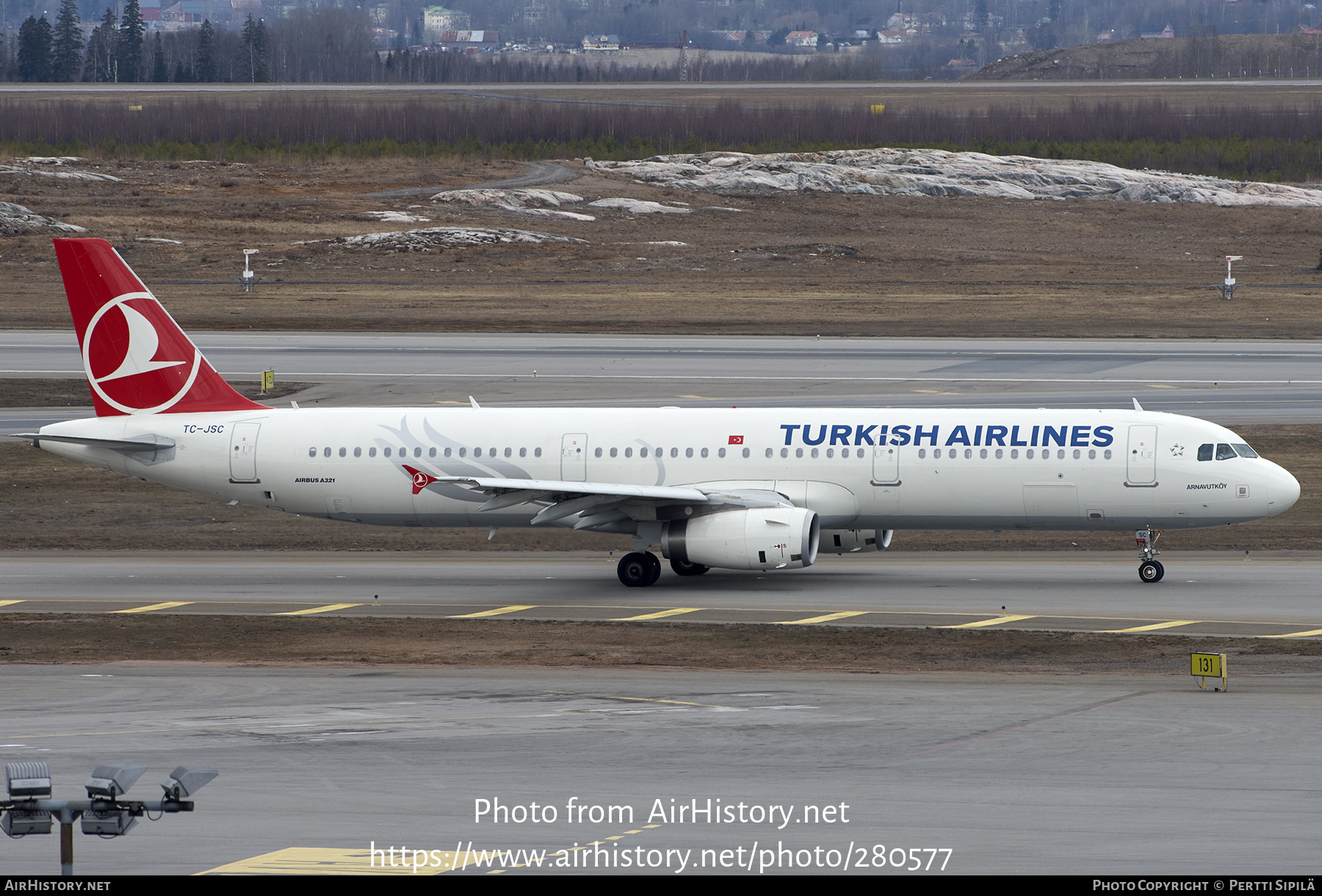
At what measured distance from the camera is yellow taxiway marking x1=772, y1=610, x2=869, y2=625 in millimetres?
36250

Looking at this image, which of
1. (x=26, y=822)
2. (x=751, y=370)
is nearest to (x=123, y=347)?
(x=26, y=822)

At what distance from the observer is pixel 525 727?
2638cm

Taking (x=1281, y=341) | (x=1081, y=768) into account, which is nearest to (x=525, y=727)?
(x=1081, y=768)

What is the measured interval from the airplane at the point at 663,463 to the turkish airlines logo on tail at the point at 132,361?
4cm

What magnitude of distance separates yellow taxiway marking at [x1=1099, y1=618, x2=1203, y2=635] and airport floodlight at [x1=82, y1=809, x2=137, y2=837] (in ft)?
80.4

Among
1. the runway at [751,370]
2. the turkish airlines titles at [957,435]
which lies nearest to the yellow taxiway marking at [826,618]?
the turkish airlines titles at [957,435]

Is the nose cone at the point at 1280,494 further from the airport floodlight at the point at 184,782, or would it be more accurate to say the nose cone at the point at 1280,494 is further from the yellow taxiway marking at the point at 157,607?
the airport floodlight at the point at 184,782

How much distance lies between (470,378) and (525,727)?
47.8 metres

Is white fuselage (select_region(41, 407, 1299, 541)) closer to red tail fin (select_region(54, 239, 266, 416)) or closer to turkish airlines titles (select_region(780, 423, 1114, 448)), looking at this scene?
turkish airlines titles (select_region(780, 423, 1114, 448))

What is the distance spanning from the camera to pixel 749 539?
3928cm

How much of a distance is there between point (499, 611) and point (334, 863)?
19985 millimetres

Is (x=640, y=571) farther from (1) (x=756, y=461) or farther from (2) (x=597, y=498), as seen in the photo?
(1) (x=756, y=461)

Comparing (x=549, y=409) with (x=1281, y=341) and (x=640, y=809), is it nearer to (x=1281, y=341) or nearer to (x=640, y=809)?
(x=640, y=809)

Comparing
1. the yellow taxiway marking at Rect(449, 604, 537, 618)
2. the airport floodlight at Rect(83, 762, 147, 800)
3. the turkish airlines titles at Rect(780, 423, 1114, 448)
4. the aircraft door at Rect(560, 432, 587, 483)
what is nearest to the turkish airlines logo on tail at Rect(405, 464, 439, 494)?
the aircraft door at Rect(560, 432, 587, 483)
